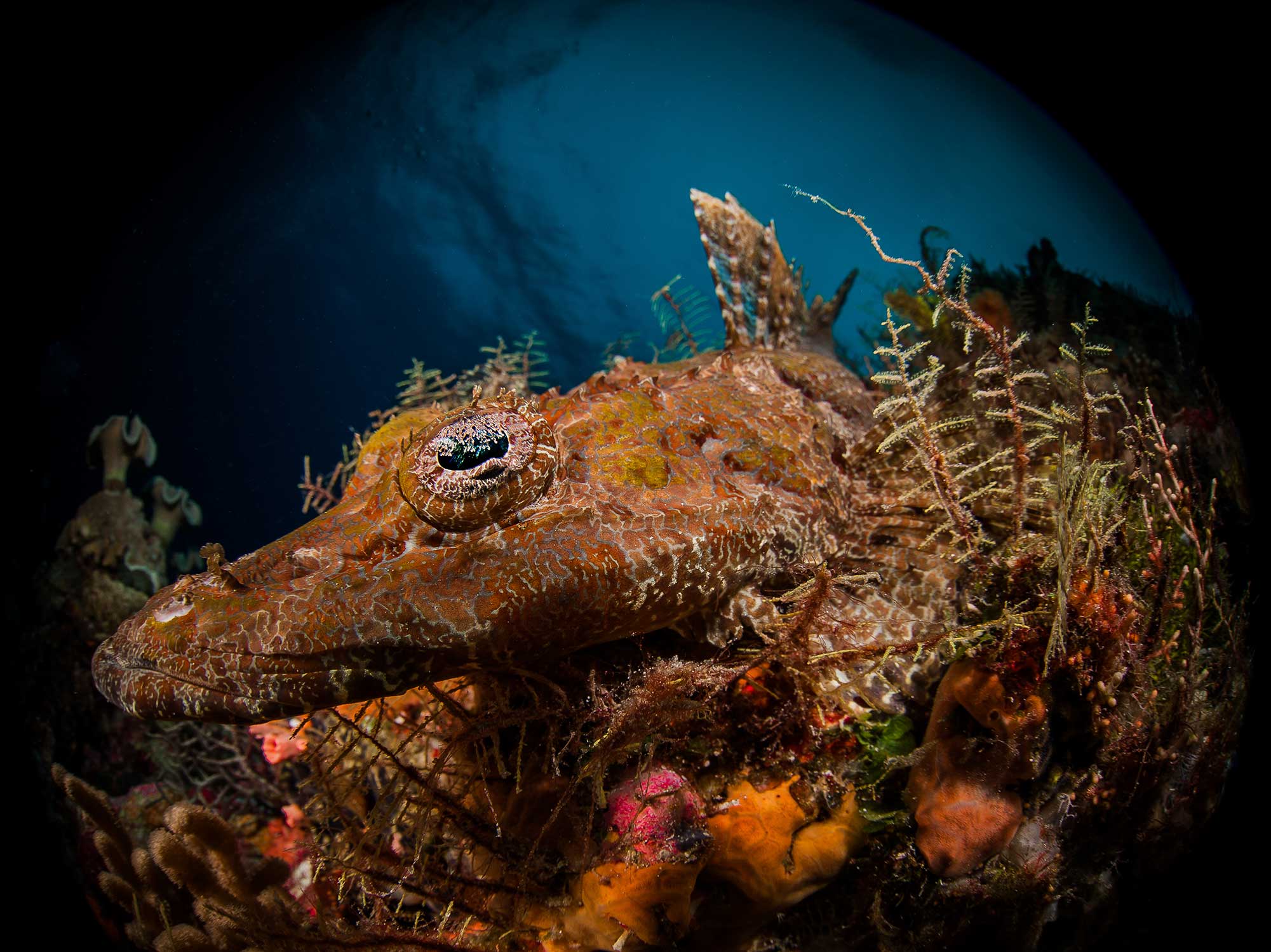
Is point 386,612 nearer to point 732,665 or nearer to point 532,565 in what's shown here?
point 532,565

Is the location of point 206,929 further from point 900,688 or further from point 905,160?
point 905,160

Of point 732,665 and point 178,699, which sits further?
point 732,665

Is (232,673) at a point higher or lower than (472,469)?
lower

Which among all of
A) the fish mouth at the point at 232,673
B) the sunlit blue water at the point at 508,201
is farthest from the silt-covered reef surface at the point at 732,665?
the sunlit blue water at the point at 508,201

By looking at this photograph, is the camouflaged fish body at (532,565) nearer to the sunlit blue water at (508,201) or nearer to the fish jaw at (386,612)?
the fish jaw at (386,612)

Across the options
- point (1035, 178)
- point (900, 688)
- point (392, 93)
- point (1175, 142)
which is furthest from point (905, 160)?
point (392, 93)

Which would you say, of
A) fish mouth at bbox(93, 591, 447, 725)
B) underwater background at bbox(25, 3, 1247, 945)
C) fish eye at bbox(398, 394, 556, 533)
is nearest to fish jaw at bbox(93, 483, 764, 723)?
fish mouth at bbox(93, 591, 447, 725)

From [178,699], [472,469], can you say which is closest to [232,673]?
[178,699]

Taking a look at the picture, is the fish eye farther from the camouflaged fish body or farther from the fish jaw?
the fish jaw
